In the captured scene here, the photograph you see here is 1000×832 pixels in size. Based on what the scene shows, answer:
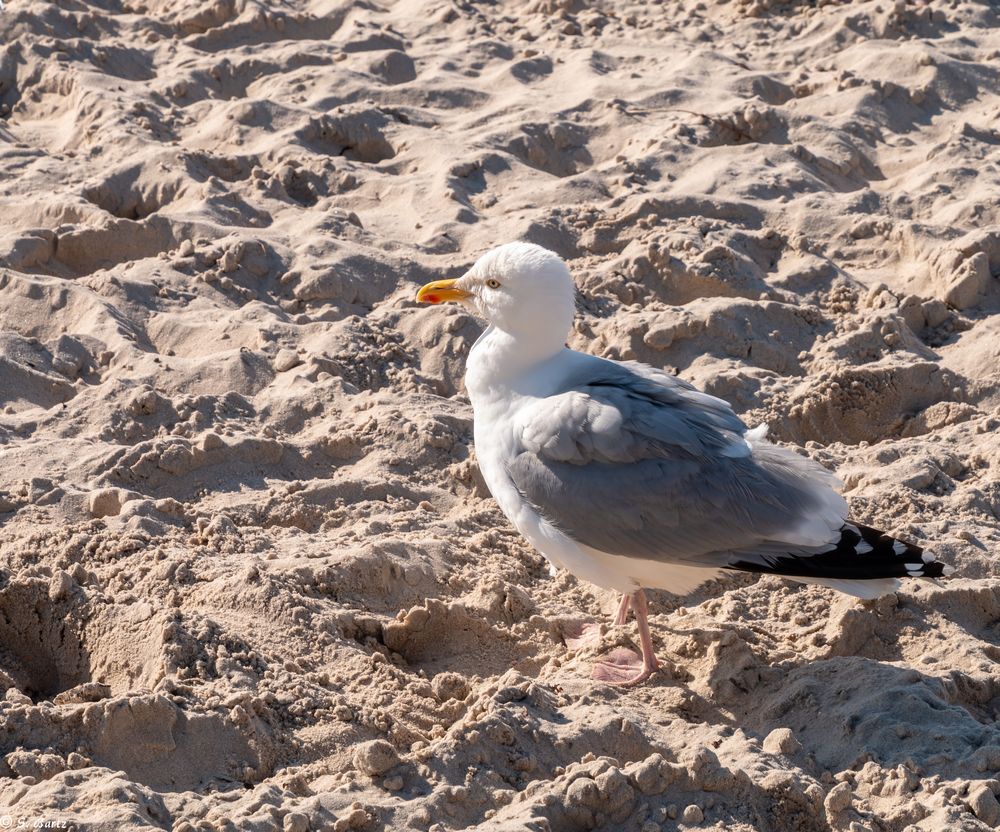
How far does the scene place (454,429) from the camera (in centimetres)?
509

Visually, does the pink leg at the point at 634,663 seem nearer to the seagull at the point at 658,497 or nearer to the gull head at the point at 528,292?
the seagull at the point at 658,497

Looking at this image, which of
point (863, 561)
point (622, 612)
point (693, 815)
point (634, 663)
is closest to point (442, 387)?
point (622, 612)

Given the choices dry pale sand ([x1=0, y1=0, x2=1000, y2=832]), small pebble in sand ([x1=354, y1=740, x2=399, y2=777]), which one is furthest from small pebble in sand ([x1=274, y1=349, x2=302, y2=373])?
small pebble in sand ([x1=354, y1=740, x2=399, y2=777])

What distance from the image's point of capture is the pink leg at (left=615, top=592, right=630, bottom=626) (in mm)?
4344

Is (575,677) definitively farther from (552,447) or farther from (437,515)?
(437,515)

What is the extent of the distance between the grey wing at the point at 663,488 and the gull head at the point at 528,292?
0.37m

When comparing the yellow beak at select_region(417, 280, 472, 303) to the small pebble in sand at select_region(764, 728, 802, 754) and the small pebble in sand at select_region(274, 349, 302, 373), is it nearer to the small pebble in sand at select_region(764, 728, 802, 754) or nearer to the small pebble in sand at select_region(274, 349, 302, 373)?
the small pebble in sand at select_region(274, 349, 302, 373)

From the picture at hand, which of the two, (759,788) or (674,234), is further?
(674,234)

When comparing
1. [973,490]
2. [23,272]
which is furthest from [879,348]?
[23,272]

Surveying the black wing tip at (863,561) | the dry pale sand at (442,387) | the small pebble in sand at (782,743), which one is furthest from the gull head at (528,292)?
the small pebble in sand at (782,743)

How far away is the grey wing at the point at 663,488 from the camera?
12.7 ft

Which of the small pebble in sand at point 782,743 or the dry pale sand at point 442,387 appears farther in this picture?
the small pebble in sand at point 782,743

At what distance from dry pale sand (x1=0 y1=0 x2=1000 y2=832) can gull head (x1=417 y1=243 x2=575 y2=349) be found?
829mm

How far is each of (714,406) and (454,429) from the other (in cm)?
129
